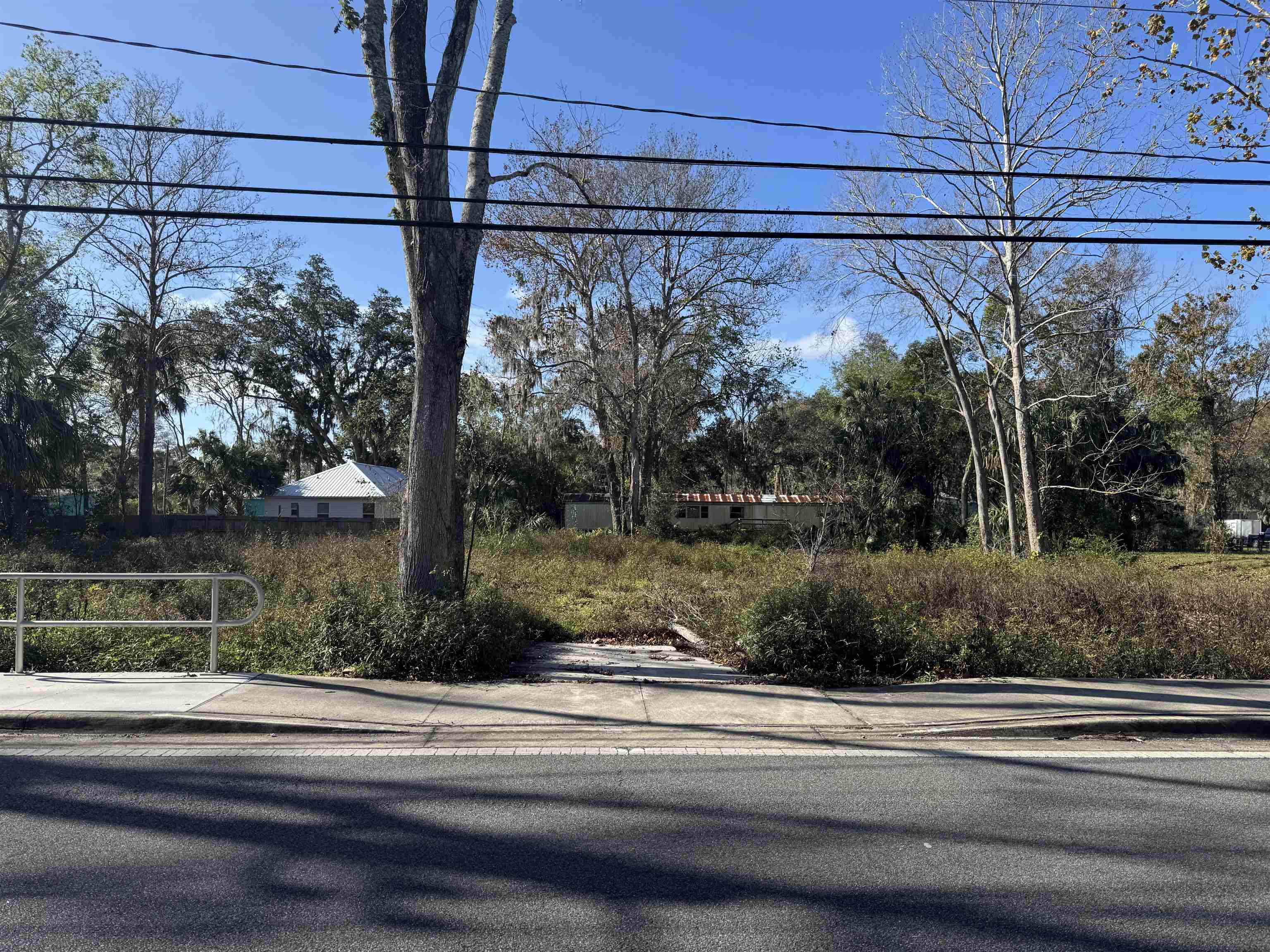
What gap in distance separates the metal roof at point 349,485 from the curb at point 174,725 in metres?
39.6

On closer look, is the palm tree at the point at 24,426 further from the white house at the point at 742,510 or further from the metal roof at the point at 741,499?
the metal roof at the point at 741,499

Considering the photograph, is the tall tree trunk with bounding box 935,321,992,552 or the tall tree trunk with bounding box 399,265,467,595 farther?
the tall tree trunk with bounding box 935,321,992,552

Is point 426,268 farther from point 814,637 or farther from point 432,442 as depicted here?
point 814,637

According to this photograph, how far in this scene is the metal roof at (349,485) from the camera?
1873 inches

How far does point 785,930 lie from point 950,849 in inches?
59.6

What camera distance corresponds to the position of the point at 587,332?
35.8 metres

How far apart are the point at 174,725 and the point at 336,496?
42.7 metres

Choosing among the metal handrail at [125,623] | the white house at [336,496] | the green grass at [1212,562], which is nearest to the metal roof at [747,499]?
the white house at [336,496]

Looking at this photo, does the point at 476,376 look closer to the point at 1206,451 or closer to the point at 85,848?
the point at 85,848

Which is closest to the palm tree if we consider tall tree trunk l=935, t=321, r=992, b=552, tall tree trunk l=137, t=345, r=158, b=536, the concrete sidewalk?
tall tree trunk l=137, t=345, r=158, b=536

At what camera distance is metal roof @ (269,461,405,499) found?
47562 millimetres

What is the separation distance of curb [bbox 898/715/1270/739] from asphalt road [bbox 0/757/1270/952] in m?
0.91

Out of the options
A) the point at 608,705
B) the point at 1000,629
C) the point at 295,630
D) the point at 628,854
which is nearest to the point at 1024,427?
the point at 1000,629

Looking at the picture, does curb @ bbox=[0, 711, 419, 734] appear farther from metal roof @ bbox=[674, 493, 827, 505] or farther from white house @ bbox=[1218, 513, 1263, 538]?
white house @ bbox=[1218, 513, 1263, 538]
